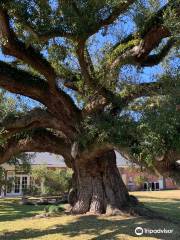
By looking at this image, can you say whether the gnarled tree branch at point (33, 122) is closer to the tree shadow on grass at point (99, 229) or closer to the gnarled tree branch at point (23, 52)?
the gnarled tree branch at point (23, 52)

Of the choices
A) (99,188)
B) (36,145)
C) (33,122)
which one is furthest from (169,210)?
(33,122)

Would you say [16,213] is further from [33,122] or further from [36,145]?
[33,122]

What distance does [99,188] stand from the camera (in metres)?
16.1

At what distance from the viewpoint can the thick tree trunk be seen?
15875 millimetres

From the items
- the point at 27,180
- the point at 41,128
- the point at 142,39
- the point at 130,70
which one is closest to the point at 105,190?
the point at 41,128

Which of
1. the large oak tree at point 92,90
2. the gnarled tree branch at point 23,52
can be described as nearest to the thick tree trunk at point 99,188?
the large oak tree at point 92,90

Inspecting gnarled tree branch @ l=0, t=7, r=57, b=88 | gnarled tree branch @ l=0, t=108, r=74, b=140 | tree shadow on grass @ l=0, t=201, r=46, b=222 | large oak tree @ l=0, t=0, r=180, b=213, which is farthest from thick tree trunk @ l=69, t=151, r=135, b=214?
gnarled tree branch @ l=0, t=7, r=57, b=88

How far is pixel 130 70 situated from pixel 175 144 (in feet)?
12.5

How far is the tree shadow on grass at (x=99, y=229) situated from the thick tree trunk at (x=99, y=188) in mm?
1440

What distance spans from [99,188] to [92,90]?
4230mm

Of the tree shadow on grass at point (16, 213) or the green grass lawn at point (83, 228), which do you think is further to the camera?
the tree shadow on grass at point (16, 213)

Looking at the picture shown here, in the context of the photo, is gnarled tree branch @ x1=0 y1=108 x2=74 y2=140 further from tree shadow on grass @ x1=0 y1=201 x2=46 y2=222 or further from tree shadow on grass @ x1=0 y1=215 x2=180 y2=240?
tree shadow on grass @ x1=0 y1=201 x2=46 y2=222

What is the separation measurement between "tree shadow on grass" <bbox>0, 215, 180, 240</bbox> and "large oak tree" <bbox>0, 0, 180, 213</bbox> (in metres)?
1.79

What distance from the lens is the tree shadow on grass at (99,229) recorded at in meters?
11.8
